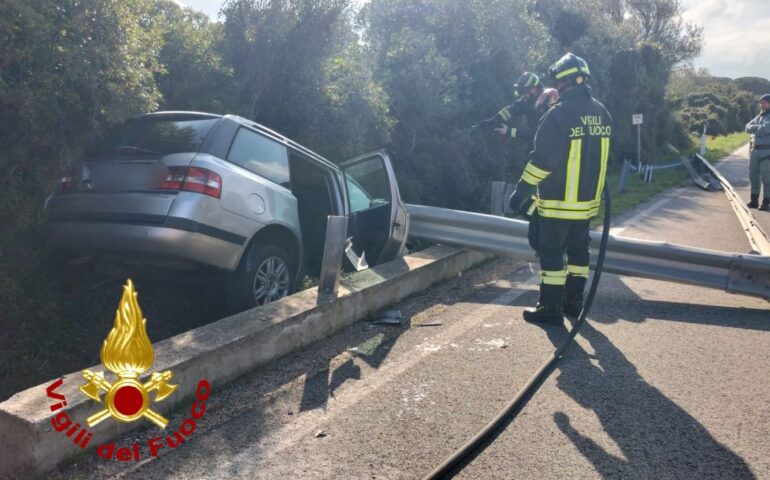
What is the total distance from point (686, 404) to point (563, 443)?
974 mm

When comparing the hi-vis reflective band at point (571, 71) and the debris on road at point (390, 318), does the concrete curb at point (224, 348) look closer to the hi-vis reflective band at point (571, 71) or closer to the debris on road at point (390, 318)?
the debris on road at point (390, 318)

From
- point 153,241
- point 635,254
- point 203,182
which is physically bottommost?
point 635,254

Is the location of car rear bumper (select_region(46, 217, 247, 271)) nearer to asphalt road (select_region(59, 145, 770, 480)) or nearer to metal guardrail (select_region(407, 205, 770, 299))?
asphalt road (select_region(59, 145, 770, 480))

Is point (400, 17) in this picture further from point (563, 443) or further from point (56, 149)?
point (563, 443)

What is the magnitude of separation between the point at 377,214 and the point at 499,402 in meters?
3.26

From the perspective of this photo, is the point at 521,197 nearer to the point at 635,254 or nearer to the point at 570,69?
the point at 570,69

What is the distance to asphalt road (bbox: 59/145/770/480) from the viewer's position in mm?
3322

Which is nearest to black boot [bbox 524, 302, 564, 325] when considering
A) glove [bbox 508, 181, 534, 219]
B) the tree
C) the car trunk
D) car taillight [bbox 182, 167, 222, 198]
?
glove [bbox 508, 181, 534, 219]

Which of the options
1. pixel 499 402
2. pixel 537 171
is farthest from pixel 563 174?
pixel 499 402

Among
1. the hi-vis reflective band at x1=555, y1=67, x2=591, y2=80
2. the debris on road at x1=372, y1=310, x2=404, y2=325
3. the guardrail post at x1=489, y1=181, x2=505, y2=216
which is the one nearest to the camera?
the hi-vis reflective band at x1=555, y1=67, x2=591, y2=80

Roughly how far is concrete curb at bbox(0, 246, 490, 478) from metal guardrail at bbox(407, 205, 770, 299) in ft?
1.27

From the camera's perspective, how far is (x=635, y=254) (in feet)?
21.1

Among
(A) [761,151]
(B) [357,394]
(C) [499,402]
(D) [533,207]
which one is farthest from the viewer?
(A) [761,151]

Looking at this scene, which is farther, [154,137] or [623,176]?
[623,176]
